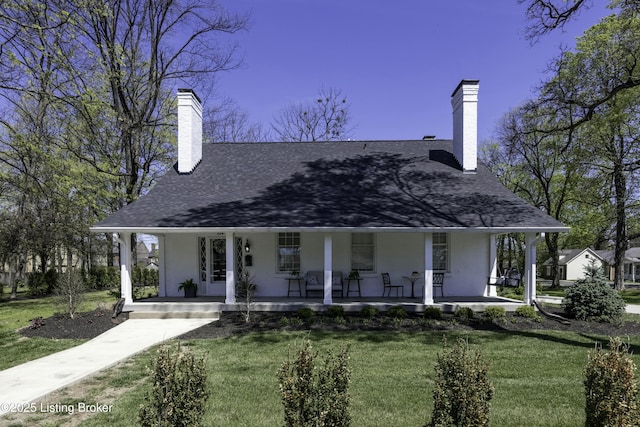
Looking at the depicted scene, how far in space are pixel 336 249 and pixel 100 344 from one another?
738 cm

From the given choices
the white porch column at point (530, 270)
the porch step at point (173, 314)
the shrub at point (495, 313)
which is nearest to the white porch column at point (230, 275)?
the porch step at point (173, 314)

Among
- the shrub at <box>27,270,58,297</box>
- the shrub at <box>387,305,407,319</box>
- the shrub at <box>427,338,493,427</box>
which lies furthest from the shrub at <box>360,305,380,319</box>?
the shrub at <box>27,270,58,297</box>

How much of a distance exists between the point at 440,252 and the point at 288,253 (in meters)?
5.22

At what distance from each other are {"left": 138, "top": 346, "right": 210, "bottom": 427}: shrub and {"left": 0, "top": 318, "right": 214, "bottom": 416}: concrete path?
3.18 m

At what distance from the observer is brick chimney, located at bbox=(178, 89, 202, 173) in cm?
1462

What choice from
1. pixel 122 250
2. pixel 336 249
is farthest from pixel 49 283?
pixel 336 249

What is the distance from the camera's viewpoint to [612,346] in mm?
3592

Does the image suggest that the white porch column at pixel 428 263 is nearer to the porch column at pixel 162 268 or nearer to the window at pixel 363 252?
the window at pixel 363 252

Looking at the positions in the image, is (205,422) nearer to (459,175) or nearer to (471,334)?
(471,334)

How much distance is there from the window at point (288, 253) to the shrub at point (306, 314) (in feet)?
9.37

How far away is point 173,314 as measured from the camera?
452 inches

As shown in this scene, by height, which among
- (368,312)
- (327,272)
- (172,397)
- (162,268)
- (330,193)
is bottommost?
(368,312)

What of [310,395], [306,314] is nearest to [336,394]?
[310,395]

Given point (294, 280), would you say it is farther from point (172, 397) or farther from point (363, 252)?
point (172, 397)
